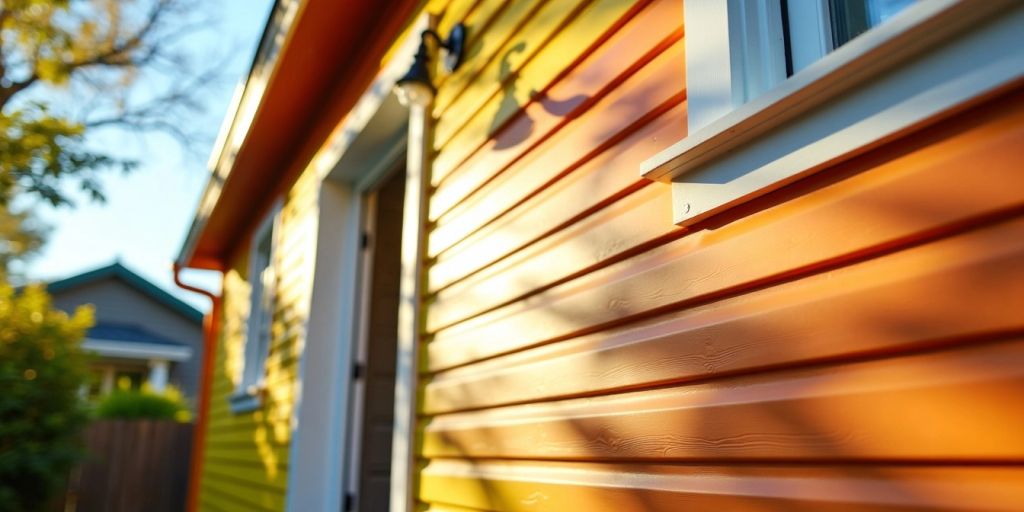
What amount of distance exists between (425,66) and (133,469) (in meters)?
8.11

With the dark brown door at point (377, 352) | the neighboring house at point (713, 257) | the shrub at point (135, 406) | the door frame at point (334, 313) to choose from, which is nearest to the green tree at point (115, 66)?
the shrub at point (135, 406)

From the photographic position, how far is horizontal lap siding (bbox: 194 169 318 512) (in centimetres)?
443

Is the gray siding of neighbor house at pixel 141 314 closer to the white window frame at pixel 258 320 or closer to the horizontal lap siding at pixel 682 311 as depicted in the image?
the white window frame at pixel 258 320

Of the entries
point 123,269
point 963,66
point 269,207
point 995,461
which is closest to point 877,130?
point 963,66

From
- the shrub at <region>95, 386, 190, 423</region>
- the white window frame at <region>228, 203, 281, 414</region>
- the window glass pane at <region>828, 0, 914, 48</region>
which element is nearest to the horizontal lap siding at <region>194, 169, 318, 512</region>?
the white window frame at <region>228, 203, 281, 414</region>

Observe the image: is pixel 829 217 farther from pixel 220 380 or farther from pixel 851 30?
pixel 220 380

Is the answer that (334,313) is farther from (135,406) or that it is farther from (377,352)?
(135,406)

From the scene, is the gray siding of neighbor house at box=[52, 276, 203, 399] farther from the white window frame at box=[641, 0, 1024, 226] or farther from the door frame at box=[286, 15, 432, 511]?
the white window frame at box=[641, 0, 1024, 226]

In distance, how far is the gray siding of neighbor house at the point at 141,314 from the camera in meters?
17.9

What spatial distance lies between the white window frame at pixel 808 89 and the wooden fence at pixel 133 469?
913 cm

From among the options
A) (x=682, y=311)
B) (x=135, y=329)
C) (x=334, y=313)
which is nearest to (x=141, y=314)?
(x=135, y=329)

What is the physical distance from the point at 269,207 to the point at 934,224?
224 inches

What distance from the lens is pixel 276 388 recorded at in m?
4.82

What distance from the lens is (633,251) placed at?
1.61 metres
